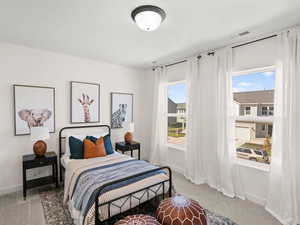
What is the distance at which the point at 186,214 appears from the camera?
59.9 inches

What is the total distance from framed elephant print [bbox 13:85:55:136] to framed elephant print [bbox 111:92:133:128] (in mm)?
1280

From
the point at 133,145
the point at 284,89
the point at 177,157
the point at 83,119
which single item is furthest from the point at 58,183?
the point at 284,89

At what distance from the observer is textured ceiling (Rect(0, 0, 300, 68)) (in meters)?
1.71

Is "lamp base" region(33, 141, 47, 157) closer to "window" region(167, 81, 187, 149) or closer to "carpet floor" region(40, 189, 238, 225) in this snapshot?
"carpet floor" region(40, 189, 238, 225)

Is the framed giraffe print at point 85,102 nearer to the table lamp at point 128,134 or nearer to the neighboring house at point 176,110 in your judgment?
the table lamp at point 128,134

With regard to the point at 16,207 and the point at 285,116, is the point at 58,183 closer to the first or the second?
the point at 16,207

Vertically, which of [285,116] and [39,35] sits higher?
[39,35]

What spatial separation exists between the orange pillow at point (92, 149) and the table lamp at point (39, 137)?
0.64 meters

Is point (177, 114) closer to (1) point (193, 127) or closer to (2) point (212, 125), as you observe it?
(1) point (193, 127)

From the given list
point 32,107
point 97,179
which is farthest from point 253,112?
point 32,107

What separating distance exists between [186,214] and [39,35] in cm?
304

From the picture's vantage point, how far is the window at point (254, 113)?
2.52 metres

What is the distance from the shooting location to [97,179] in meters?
1.96

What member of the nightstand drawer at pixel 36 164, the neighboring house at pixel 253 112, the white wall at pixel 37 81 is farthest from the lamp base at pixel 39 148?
the neighboring house at pixel 253 112
